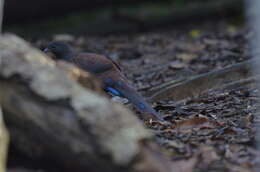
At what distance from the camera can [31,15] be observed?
34.6ft

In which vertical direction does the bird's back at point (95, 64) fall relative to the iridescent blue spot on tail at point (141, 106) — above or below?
above

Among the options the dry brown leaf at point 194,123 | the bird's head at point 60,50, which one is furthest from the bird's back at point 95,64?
the dry brown leaf at point 194,123

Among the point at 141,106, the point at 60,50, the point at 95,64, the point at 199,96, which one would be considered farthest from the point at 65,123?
the point at 60,50

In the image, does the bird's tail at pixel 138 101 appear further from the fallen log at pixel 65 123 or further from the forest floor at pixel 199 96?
the fallen log at pixel 65 123

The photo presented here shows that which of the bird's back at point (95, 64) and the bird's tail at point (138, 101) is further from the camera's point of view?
the bird's back at point (95, 64)

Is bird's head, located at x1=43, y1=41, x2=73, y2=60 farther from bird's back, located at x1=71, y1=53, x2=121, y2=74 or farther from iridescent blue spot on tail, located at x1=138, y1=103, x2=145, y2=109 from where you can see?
iridescent blue spot on tail, located at x1=138, y1=103, x2=145, y2=109

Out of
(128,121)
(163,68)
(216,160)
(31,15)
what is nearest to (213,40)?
(163,68)

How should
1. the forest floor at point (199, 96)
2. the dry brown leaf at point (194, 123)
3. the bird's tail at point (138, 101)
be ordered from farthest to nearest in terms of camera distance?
1. the bird's tail at point (138, 101)
2. the dry brown leaf at point (194, 123)
3. the forest floor at point (199, 96)

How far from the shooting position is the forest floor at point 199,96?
396cm

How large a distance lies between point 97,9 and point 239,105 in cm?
577

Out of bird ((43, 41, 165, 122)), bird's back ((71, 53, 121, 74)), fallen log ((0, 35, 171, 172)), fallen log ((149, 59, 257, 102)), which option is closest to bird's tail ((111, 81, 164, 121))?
bird ((43, 41, 165, 122))

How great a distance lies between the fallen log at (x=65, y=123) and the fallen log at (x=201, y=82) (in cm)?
279

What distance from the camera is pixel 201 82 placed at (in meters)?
6.51

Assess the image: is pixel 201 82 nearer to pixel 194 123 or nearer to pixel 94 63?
pixel 94 63
